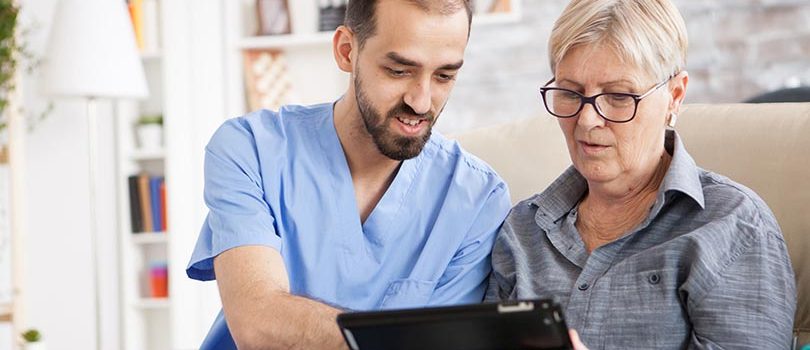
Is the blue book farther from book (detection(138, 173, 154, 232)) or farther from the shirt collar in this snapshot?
the shirt collar

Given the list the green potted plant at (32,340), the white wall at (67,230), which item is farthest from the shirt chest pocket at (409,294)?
the white wall at (67,230)

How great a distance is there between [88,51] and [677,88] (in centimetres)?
250

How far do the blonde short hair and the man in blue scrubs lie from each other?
237mm

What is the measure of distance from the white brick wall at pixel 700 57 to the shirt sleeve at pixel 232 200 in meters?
1.96

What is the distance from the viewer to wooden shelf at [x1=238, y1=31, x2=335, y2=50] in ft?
12.5

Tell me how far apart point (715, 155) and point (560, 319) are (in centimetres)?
74

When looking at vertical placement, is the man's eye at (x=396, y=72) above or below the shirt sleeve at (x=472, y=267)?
above

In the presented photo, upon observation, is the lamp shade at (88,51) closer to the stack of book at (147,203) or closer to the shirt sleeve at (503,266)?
the stack of book at (147,203)

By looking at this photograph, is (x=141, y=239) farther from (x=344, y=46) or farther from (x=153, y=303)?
(x=344, y=46)

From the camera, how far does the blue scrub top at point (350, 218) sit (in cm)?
176

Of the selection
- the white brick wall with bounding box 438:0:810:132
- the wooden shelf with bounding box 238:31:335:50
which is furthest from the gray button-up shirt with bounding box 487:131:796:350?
the wooden shelf with bounding box 238:31:335:50

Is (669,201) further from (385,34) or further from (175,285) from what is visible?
(175,285)

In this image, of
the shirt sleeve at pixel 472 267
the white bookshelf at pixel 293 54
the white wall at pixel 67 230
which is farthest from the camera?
the white wall at pixel 67 230

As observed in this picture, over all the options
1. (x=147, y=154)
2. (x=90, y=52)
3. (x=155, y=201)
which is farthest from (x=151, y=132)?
(x=90, y=52)
